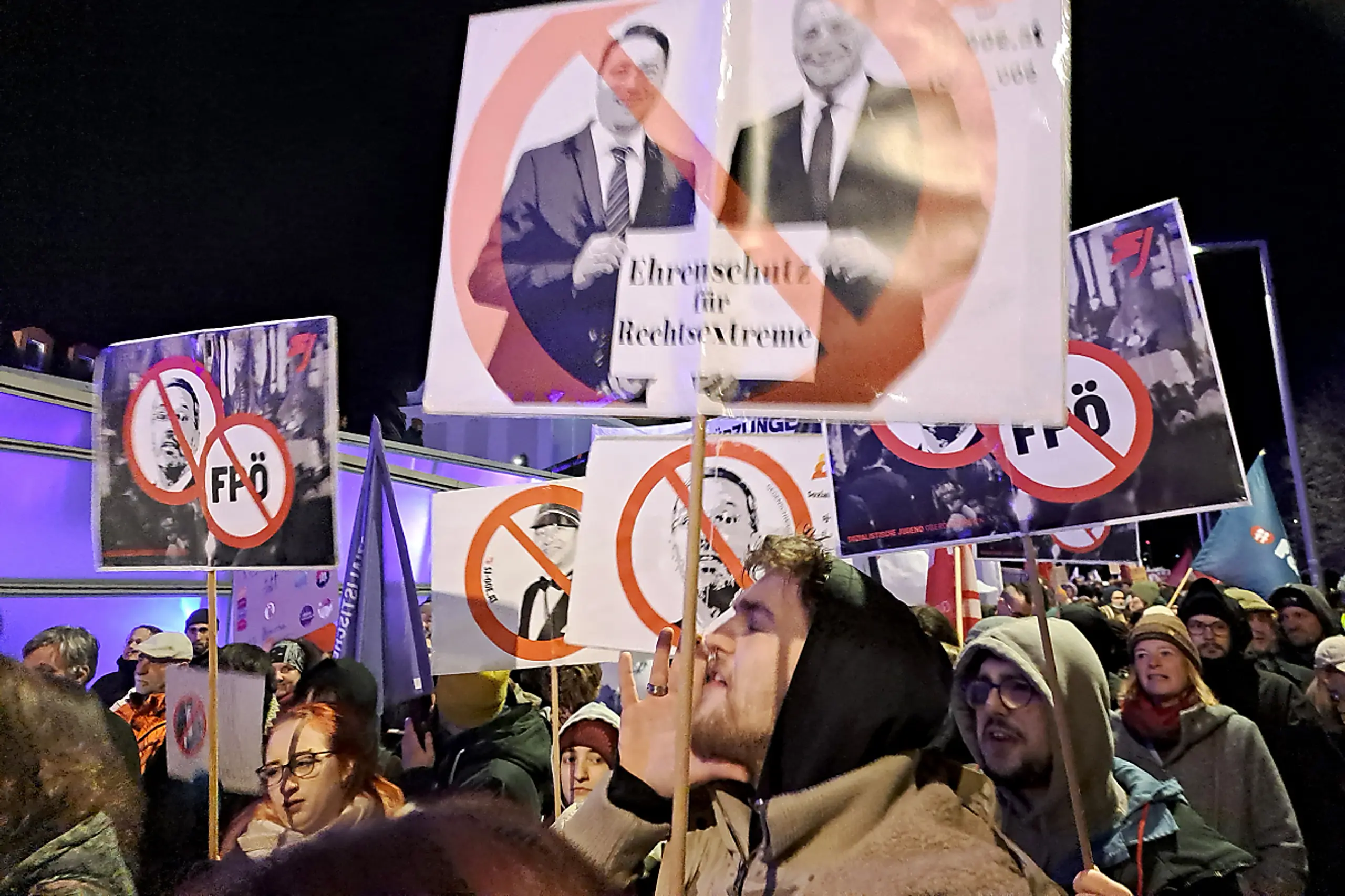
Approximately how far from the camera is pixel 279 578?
5102 millimetres

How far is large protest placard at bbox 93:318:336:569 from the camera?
8.29 feet

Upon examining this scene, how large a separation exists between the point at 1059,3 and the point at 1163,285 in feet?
3.52

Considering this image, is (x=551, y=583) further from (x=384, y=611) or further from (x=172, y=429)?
(x=172, y=429)

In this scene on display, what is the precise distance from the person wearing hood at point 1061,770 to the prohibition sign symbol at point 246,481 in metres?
2.04

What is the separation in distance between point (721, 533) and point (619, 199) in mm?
1032

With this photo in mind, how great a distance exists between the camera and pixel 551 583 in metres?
2.54

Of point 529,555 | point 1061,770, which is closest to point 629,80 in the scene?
point 1061,770

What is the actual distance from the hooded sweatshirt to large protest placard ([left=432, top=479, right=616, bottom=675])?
1.61 meters

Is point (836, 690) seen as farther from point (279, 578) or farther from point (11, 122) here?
point (279, 578)

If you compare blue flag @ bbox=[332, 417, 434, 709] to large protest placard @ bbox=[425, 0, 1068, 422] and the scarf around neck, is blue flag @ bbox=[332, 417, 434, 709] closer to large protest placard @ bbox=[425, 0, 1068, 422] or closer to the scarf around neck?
large protest placard @ bbox=[425, 0, 1068, 422]

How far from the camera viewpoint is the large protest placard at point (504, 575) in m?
2.46

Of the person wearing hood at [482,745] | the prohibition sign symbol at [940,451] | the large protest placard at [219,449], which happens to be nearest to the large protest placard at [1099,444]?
the prohibition sign symbol at [940,451]

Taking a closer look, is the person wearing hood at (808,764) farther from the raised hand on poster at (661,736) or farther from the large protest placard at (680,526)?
the large protest placard at (680,526)

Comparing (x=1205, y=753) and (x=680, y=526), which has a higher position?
(x=680, y=526)
